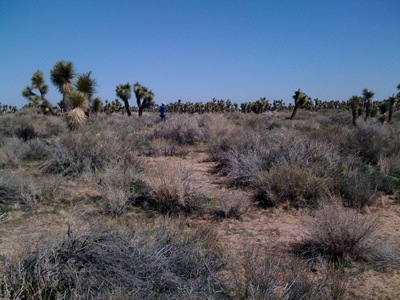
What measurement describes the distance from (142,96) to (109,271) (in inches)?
1299

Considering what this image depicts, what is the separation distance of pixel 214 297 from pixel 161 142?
10670mm

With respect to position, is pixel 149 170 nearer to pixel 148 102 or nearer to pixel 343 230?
pixel 343 230

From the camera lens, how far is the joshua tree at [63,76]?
16.4 m

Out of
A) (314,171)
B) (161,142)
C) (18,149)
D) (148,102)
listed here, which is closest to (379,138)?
(314,171)

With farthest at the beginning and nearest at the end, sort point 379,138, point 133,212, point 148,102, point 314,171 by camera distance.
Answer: point 148,102, point 379,138, point 314,171, point 133,212

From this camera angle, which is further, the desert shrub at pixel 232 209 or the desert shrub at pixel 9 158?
the desert shrub at pixel 9 158

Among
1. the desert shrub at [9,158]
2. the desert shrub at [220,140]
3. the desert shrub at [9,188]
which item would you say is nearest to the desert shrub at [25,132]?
the desert shrub at [9,158]

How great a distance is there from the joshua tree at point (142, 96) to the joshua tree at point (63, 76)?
58.8 feet

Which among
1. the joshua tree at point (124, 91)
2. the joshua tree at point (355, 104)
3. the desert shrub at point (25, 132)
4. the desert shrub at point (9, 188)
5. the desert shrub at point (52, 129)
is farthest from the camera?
the joshua tree at point (124, 91)

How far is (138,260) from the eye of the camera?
3.52 metres

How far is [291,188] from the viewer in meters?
7.22

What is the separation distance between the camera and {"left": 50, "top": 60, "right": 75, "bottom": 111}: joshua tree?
53.7 ft

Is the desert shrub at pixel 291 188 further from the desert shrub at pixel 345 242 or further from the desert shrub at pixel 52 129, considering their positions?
the desert shrub at pixel 52 129

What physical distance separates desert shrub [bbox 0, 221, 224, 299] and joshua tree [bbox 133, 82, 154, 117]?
32006mm
